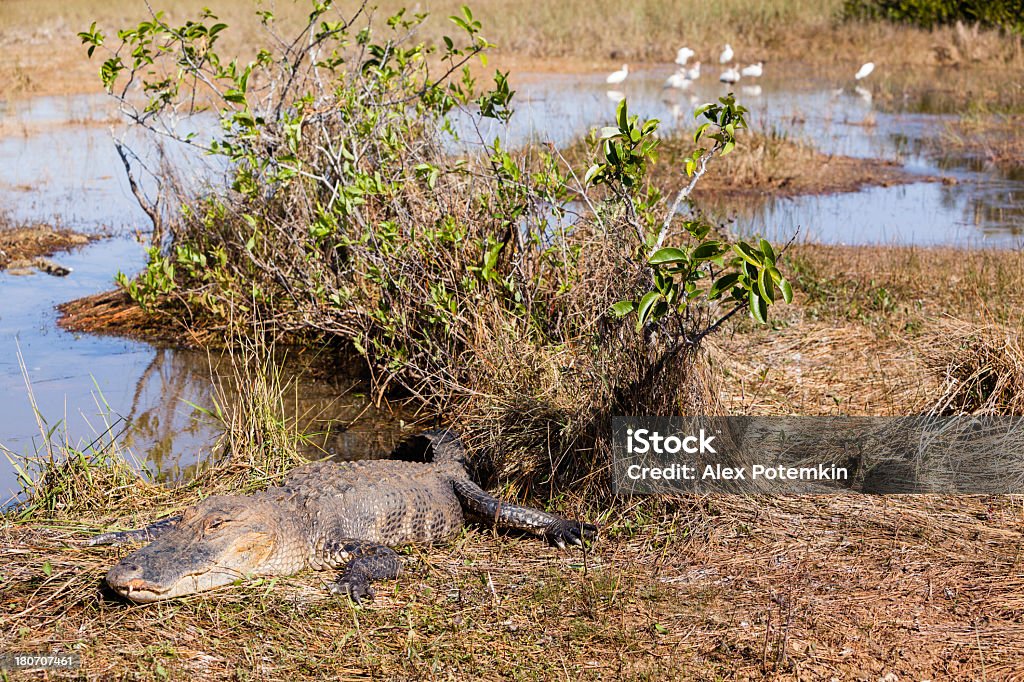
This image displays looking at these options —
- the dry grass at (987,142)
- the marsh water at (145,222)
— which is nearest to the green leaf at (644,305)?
the marsh water at (145,222)

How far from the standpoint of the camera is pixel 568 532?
458 cm

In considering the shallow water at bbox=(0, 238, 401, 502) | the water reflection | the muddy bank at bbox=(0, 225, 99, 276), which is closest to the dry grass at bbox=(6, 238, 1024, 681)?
the water reflection

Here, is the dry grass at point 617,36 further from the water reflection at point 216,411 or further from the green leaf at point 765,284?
the green leaf at point 765,284

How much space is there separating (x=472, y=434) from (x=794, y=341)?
2389mm

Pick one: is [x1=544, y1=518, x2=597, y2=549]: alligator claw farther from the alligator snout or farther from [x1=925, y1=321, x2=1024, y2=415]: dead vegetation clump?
[x1=925, y1=321, x2=1024, y2=415]: dead vegetation clump

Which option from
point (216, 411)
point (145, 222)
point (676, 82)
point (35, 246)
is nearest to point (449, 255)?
point (216, 411)

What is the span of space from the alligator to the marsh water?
99cm

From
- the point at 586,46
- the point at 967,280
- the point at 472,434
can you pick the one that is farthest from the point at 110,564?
the point at 586,46

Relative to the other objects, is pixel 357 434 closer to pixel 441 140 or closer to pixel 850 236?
pixel 441 140

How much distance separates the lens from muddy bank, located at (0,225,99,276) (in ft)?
30.4

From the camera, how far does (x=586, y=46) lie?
24.8 metres

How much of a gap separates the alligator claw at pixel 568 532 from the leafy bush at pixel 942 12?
67.6ft

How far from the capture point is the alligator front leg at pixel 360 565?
4.12 m

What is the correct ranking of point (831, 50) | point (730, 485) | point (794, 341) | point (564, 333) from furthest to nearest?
point (831, 50) → point (794, 341) → point (564, 333) → point (730, 485)
